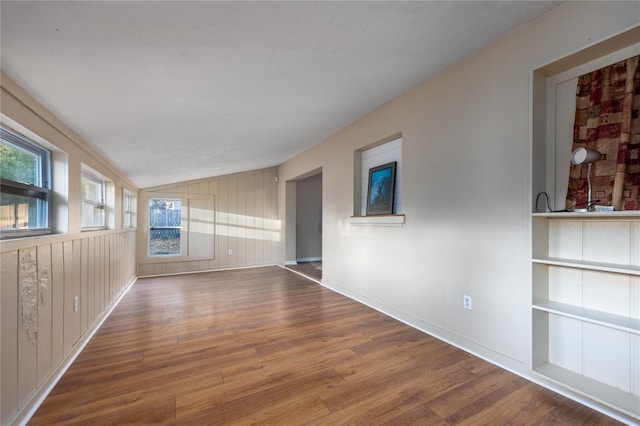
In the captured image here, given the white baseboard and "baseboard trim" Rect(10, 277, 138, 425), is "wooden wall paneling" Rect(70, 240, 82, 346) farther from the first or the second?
the white baseboard

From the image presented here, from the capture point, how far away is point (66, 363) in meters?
2.07

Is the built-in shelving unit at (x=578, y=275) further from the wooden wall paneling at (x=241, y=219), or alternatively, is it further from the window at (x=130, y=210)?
the window at (x=130, y=210)

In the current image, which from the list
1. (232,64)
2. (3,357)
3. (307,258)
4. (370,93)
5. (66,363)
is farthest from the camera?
(307,258)

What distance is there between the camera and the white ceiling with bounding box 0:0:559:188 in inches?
50.0

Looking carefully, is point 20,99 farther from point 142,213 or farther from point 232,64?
point 142,213

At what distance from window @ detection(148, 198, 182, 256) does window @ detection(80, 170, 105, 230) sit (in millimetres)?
2116

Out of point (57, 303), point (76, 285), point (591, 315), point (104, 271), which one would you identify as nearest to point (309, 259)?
point (104, 271)

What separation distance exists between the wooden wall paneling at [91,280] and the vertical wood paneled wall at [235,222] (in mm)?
2983

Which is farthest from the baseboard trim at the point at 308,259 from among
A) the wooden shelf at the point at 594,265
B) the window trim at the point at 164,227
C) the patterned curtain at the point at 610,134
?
the patterned curtain at the point at 610,134

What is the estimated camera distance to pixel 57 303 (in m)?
1.96

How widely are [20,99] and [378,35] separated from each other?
209 cm

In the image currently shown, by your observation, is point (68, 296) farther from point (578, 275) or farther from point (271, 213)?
point (271, 213)

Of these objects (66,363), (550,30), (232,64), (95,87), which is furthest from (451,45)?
(66,363)

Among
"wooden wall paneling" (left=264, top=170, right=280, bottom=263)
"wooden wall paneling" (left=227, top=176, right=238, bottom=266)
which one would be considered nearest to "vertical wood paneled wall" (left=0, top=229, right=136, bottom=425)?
"wooden wall paneling" (left=227, top=176, right=238, bottom=266)
